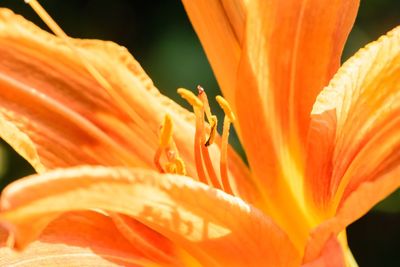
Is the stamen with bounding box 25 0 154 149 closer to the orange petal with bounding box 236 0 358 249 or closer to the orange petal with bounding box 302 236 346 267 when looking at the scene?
the orange petal with bounding box 236 0 358 249

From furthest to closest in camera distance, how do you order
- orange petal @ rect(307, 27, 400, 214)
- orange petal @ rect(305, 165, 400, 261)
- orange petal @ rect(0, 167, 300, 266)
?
1. orange petal @ rect(307, 27, 400, 214)
2. orange petal @ rect(305, 165, 400, 261)
3. orange petal @ rect(0, 167, 300, 266)

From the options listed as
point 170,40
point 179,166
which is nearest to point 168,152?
point 179,166

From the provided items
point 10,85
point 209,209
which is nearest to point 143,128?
point 10,85

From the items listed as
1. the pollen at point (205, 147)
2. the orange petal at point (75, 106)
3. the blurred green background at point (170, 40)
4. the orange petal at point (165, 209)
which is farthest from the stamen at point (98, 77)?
the blurred green background at point (170, 40)

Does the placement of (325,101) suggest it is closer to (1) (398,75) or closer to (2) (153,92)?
(1) (398,75)

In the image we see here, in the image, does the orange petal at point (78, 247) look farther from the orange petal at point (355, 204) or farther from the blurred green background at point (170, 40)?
the blurred green background at point (170, 40)

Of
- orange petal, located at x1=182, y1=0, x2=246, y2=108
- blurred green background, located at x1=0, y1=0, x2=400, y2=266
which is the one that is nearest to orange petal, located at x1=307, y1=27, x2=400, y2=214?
orange petal, located at x1=182, y1=0, x2=246, y2=108
